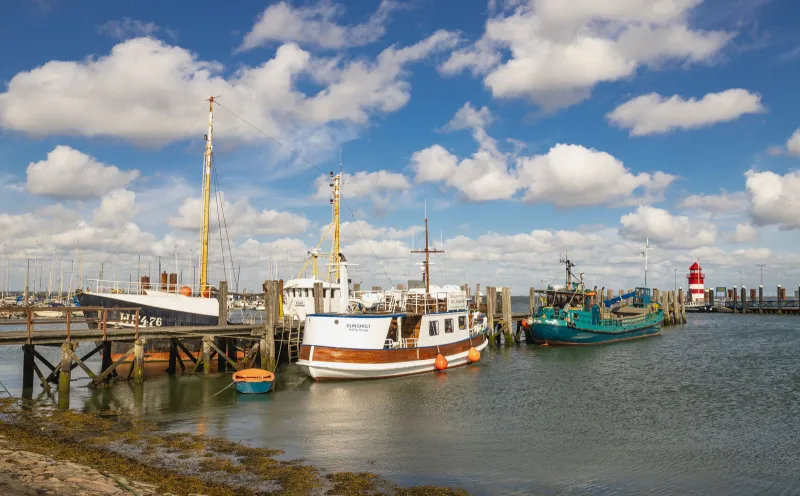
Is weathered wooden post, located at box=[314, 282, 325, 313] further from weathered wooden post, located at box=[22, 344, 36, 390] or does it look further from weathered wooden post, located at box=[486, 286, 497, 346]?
weathered wooden post, located at box=[486, 286, 497, 346]

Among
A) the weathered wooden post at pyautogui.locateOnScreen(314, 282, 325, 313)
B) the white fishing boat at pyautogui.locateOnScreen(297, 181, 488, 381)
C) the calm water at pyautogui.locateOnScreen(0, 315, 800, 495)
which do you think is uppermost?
the weathered wooden post at pyautogui.locateOnScreen(314, 282, 325, 313)

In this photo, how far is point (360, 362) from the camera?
3055 centimetres

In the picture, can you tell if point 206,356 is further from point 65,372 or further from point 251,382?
point 65,372

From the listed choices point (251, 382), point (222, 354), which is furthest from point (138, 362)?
point (251, 382)

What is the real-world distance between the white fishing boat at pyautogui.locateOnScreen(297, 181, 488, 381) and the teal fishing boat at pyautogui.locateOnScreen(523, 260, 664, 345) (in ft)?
38.4

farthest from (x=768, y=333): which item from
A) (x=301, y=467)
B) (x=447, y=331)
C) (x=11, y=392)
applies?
(x=11, y=392)

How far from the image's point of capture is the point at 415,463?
55.3ft

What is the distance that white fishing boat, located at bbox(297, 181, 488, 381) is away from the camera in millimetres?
29938

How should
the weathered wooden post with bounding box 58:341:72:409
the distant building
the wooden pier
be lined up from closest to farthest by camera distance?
the weathered wooden post with bounding box 58:341:72:409 < the wooden pier < the distant building

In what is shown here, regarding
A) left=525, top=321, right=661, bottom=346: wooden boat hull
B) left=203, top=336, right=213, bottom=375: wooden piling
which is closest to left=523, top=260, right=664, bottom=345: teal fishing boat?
left=525, top=321, right=661, bottom=346: wooden boat hull

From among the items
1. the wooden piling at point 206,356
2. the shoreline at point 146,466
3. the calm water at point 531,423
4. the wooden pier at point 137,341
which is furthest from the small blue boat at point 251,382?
the shoreline at point 146,466

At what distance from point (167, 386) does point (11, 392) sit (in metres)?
6.82

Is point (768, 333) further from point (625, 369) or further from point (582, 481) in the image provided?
point (582, 481)

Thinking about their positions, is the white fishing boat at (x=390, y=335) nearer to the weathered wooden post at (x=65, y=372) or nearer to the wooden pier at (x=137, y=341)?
the wooden pier at (x=137, y=341)
